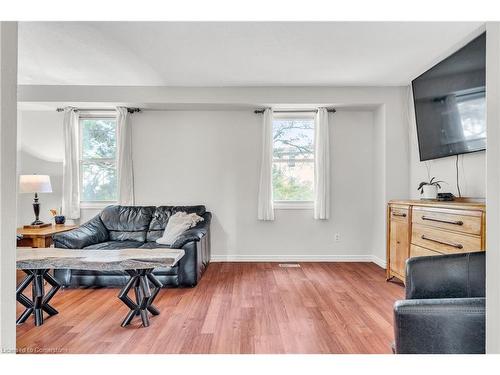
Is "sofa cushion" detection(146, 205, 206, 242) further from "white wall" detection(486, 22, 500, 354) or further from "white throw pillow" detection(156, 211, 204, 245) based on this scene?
"white wall" detection(486, 22, 500, 354)

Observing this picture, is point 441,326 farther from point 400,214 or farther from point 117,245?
point 117,245

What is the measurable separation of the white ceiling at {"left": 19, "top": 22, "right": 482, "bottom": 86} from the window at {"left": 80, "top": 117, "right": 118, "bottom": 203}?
795 mm

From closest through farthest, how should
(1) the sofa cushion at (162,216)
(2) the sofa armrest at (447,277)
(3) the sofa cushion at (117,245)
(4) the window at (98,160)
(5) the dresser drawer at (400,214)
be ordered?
1. (2) the sofa armrest at (447,277)
2. (5) the dresser drawer at (400,214)
3. (3) the sofa cushion at (117,245)
4. (1) the sofa cushion at (162,216)
5. (4) the window at (98,160)

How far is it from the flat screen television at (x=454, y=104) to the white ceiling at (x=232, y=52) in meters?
0.23

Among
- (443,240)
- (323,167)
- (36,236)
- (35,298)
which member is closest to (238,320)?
(35,298)

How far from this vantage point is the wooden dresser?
2.26 m

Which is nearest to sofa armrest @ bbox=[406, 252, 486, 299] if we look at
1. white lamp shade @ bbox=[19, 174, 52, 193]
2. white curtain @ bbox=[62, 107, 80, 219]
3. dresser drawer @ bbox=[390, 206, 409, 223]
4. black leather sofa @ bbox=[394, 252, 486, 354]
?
black leather sofa @ bbox=[394, 252, 486, 354]

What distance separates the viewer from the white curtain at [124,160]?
4.45 m

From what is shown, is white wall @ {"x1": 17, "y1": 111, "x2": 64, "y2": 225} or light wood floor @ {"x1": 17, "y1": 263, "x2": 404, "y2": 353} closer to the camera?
light wood floor @ {"x1": 17, "y1": 263, "x2": 404, "y2": 353}

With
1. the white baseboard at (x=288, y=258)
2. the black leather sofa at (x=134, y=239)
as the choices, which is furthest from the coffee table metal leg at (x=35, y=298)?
the white baseboard at (x=288, y=258)

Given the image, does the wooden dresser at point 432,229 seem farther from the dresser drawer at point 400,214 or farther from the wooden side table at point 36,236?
the wooden side table at point 36,236

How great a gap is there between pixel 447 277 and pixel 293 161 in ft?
10.5

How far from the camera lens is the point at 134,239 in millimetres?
4043

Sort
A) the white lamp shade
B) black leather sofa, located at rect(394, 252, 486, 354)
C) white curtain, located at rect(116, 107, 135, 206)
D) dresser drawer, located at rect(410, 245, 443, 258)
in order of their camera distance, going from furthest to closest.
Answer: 1. white curtain, located at rect(116, 107, 135, 206)
2. the white lamp shade
3. dresser drawer, located at rect(410, 245, 443, 258)
4. black leather sofa, located at rect(394, 252, 486, 354)
